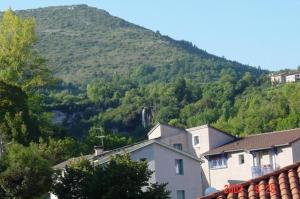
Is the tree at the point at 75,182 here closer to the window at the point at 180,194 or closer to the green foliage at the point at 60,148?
the green foliage at the point at 60,148

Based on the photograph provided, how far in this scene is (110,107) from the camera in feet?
465

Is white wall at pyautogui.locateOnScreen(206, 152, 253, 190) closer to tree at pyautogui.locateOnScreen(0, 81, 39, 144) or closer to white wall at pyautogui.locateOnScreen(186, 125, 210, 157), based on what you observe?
white wall at pyautogui.locateOnScreen(186, 125, 210, 157)

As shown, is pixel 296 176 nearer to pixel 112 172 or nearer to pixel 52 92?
pixel 112 172

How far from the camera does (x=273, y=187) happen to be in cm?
995

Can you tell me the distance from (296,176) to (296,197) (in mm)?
878

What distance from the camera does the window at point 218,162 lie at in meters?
61.7

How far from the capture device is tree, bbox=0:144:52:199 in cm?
3984

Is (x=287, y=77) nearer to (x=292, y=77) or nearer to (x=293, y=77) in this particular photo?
(x=292, y=77)

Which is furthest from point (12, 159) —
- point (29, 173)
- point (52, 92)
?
point (52, 92)

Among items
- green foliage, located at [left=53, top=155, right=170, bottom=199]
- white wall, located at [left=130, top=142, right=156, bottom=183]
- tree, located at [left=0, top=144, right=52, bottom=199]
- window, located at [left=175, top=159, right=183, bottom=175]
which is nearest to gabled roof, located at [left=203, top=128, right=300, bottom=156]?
window, located at [left=175, top=159, right=183, bottom=175]

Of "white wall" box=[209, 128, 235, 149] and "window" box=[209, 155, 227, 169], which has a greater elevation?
"white wall" box=[209, 128, 235, 149]

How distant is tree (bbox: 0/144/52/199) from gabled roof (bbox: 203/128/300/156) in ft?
67.2

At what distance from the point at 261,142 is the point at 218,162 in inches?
179

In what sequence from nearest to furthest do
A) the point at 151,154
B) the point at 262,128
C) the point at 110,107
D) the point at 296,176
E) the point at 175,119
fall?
the point at 296,176, the point at 151,154, the point at 262,128, the point at 175,119, the point at 110,107
